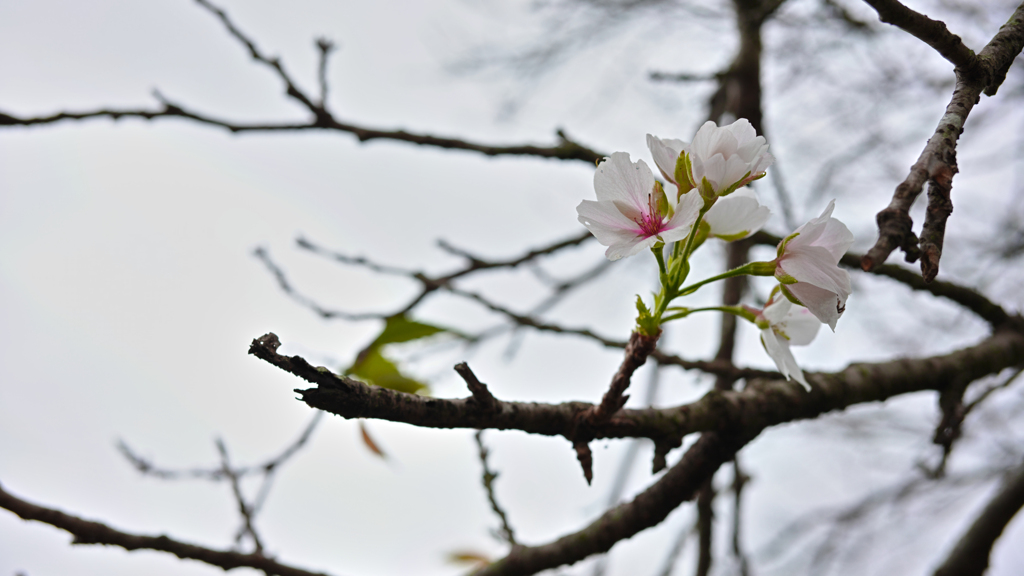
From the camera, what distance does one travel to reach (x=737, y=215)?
660mm

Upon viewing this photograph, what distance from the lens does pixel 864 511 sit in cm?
250

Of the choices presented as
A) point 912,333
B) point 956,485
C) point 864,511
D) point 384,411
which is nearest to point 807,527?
point 864,511

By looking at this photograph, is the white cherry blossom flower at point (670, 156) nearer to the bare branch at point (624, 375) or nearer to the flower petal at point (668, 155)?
the flower petal at point (668, 155)

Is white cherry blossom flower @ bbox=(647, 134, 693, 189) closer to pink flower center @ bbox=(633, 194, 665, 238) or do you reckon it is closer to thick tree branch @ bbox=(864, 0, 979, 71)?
pink flower center @ bbox=(633, 194, 665, 238)

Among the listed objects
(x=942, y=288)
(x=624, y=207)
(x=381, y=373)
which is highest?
(x=942, y=288)

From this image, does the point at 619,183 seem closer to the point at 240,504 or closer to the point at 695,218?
the point at 695,218

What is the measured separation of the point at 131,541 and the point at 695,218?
0.75 m

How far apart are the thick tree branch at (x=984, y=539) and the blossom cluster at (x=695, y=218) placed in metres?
1.36

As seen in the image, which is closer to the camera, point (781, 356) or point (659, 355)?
point (781, 356)

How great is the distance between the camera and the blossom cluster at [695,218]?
0.52 metres

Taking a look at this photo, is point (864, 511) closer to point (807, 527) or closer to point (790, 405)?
point (807, 527)

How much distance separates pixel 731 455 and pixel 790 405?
0.12m

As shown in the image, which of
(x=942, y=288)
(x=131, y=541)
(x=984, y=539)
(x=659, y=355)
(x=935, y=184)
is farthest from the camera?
(x=984, y=539)

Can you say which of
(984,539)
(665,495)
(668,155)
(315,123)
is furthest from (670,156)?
(984,539)
